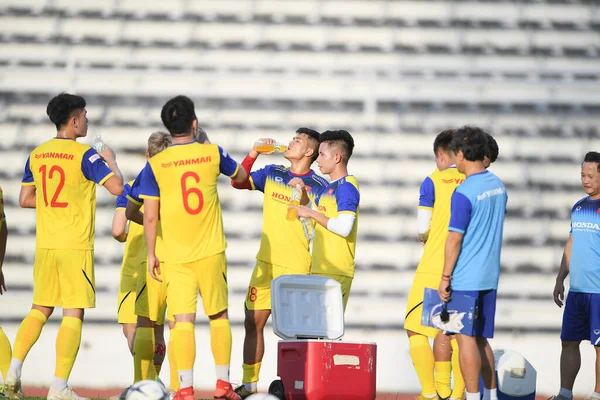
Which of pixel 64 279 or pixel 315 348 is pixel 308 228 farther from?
pixel 64 279

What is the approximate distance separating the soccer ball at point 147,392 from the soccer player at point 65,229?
3.73 ft

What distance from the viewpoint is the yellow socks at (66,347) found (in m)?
6.50

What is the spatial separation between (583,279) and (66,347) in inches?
139

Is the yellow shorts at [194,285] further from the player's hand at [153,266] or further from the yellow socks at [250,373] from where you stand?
the yellow socks at [250,373]

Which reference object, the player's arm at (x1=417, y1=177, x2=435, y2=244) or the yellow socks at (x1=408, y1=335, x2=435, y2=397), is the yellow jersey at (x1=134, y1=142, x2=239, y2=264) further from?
the yellow socks at (x1=408, y1=335, x2=435, y2=397)

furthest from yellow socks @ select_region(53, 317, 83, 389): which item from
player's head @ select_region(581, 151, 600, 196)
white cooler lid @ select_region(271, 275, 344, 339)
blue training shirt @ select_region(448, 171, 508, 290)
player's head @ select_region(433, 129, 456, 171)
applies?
player's head @ select_region(581, 151, 600, 196)

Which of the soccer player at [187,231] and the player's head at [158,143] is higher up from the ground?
the player's head at [158,143]

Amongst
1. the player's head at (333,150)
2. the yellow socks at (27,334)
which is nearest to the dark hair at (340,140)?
the player's head at (333,150)

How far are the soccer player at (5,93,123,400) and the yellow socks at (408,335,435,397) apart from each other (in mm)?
2027

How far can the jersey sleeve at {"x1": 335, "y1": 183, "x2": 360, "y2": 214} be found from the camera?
264 inches

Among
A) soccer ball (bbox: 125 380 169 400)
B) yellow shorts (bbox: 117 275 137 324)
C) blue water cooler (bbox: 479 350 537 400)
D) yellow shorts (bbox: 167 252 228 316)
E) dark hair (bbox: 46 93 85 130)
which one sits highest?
dark hair (bbox: 46 93 85 130)

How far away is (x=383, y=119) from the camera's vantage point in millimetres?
9734

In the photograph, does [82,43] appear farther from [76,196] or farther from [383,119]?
[76,196]

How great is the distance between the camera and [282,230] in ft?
22.8
